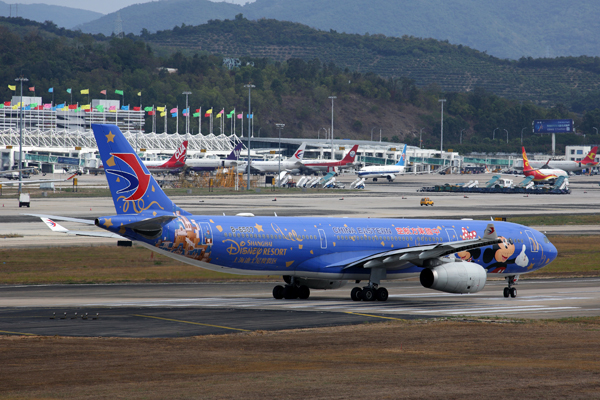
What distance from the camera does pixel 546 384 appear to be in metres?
15.1

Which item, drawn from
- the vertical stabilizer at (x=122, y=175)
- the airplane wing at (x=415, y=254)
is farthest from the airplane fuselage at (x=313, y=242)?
the vertical stabilizer at (x=122, y=175)

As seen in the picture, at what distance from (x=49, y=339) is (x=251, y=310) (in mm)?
9205

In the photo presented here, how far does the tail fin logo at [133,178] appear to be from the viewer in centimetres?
2944

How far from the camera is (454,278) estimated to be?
103 ft

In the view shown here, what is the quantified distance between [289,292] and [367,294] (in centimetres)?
345

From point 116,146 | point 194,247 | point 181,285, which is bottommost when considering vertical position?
point 181,285

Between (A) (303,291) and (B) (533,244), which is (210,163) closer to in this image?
(B) (533,244)

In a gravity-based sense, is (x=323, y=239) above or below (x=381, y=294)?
above

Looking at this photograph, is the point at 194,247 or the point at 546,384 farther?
the point at 194,247

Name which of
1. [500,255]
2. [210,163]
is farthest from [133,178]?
[210,163]

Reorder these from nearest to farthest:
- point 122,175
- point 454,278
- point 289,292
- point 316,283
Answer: point 122,175 < point 454,278 < point 289,292 < point 316,283

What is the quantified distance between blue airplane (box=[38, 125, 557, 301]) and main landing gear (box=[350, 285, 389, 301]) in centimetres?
4

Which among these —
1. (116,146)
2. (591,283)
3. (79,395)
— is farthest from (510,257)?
(79,395)

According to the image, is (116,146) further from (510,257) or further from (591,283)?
(591,283)
